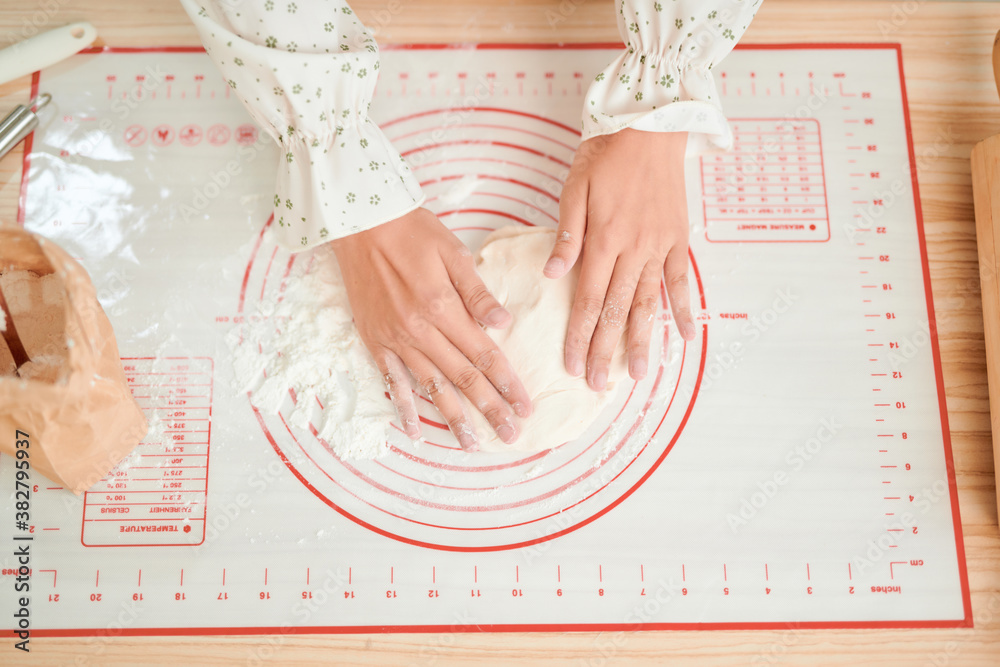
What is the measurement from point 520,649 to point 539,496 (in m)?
0.18

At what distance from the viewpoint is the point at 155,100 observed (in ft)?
2.93

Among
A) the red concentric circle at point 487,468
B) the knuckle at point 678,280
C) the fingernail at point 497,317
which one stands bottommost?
the red concentric circle at point 487,468

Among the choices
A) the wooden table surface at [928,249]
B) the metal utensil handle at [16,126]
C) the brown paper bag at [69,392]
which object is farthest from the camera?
the metal utensil handle at [16,126]

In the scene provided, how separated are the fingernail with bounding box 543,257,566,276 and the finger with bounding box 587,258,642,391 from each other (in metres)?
0.07

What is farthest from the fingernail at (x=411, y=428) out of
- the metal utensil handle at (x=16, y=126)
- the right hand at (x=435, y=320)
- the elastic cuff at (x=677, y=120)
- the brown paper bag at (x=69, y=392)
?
the metal utensil handle at (x=16, y=126)

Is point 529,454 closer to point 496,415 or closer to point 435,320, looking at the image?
point 496,415

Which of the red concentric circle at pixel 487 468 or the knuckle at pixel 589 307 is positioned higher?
the knuckle at pixel 589 307

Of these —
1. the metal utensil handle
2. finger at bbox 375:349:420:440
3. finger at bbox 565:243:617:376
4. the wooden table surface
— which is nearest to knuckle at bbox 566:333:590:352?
finger at bbox 565:243:617:376

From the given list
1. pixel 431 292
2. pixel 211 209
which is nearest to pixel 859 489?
pixel 431 292

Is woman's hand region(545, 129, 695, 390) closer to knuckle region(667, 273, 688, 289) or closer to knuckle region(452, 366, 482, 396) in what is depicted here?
knuckle region(667, 273, 688, 289)

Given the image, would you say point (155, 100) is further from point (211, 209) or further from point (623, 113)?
point (623, 113)

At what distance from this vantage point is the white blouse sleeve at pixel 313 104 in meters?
0.68

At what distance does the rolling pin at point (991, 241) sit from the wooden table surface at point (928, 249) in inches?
1.1

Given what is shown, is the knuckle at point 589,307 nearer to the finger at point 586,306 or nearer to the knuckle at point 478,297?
the finger at point 586,306
